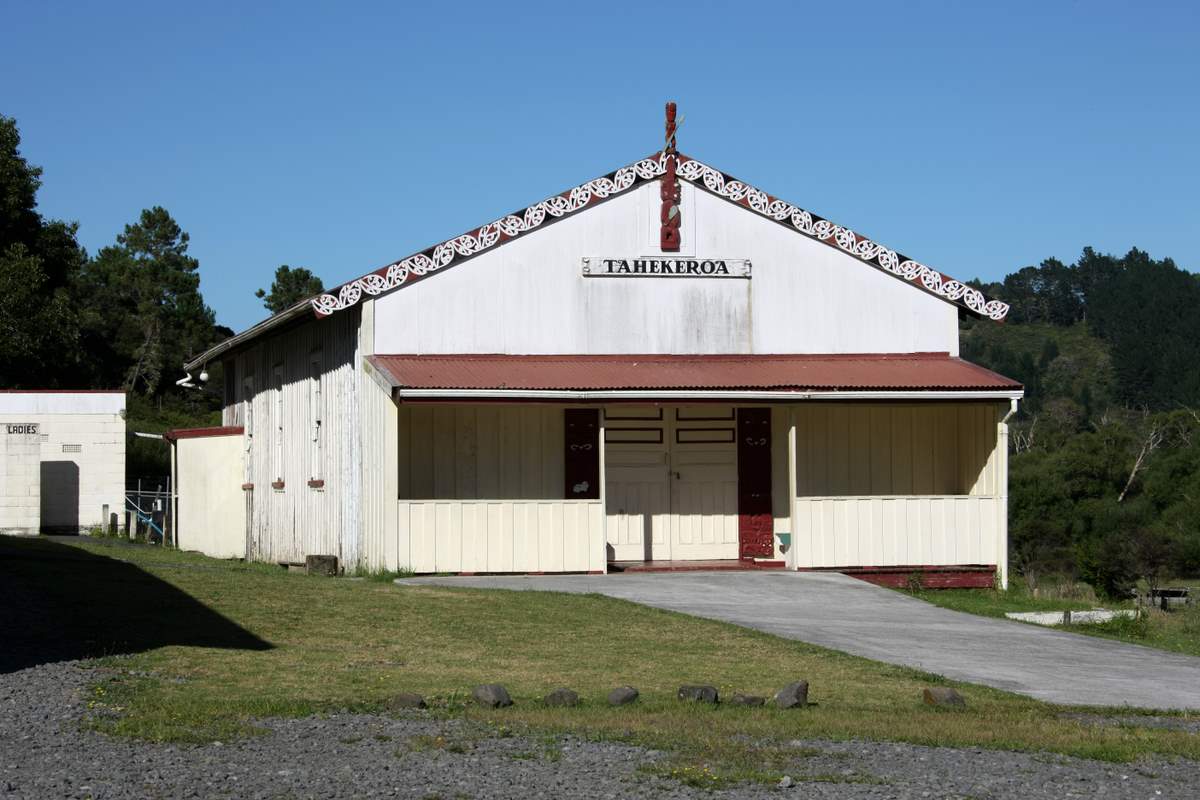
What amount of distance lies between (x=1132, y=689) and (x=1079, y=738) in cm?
313

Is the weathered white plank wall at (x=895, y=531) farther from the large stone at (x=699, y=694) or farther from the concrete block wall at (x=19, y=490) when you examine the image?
the concrete block wall at (x=19, y=490)

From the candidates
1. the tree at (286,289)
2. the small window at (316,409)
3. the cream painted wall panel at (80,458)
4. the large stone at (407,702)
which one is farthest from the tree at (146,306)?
the large stone at (407,702)

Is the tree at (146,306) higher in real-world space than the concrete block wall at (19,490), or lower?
higher

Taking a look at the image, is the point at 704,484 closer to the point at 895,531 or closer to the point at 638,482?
the point at 638,482

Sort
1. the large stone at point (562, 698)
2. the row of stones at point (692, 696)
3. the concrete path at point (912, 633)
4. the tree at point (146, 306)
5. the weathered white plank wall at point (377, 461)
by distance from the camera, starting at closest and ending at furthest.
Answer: the row of stones at point (692, 696)
the large stone at point (562, 698)
the concrete path at point (912, 633)
the weathered white plank wall at point (377, 461)
the tree at point (146, 306)

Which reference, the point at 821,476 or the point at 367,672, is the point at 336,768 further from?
the point at 821,476

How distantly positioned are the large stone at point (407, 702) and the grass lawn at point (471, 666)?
0.09 metres

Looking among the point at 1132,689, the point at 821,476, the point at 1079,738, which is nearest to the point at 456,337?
the point at 821,476

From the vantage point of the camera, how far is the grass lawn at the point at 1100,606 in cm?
1689

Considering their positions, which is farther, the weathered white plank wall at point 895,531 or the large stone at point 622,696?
the weathered white plank wall at point 895,531

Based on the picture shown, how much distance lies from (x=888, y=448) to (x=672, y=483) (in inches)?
122

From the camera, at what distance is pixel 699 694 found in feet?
34.3

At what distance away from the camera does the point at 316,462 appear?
74.9 ft

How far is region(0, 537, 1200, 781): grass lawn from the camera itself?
930cm
